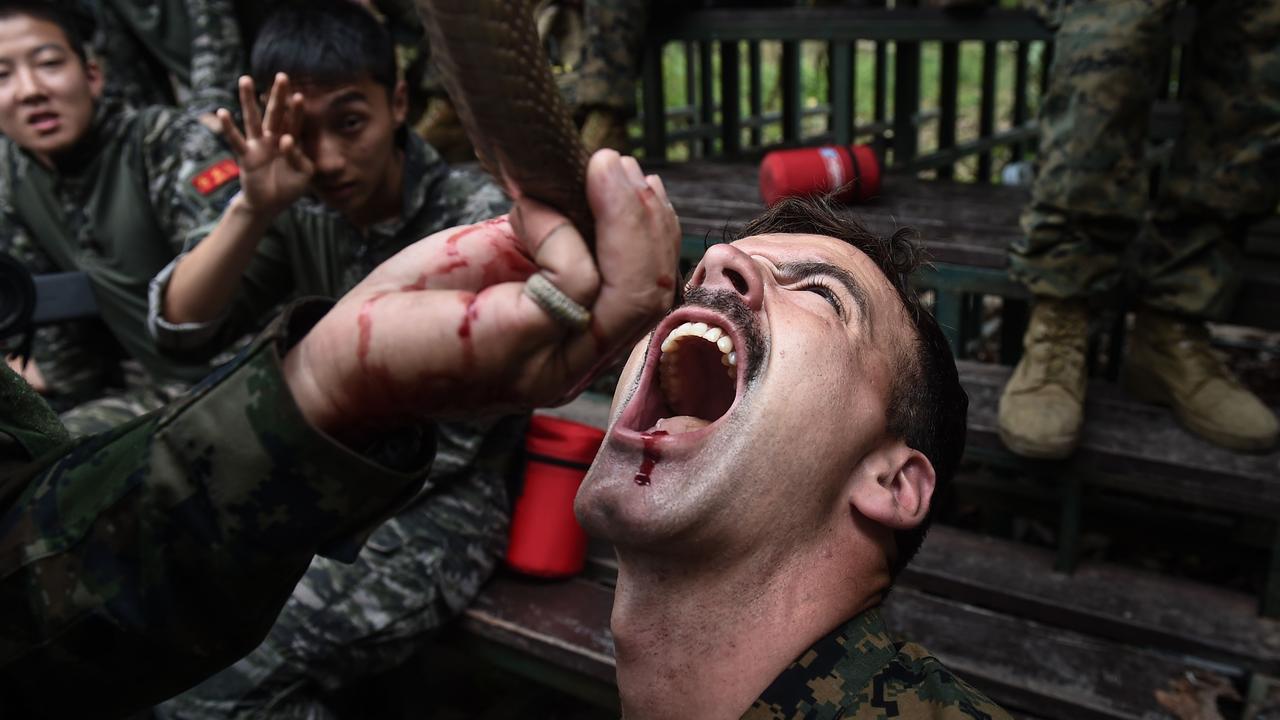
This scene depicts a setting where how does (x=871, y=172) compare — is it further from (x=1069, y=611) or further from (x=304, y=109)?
(x=304, y=109)

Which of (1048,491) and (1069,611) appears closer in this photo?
(1069,611)

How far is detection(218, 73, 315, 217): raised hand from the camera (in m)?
2.28

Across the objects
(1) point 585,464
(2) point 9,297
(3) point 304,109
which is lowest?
(1) point 585,464

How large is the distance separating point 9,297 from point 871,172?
3046mm

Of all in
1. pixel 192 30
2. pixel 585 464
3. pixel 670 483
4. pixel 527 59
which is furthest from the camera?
pixel 192 30

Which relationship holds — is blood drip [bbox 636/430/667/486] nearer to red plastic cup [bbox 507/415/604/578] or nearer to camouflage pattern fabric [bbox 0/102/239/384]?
red plastic cup [bbox 507/415/604/578]

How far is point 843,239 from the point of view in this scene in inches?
72.2

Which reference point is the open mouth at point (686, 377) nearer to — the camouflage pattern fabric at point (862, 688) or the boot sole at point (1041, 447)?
the camouflage pattern fabric at point (862, 688)

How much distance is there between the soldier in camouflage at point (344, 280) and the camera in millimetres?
2451

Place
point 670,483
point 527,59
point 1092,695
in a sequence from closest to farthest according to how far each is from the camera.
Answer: point 527,59
point 670,483
point 1092,695

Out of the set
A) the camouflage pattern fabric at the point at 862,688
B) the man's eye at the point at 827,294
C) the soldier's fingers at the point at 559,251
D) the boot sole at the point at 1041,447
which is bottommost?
the boot sole at the point at 1041,447

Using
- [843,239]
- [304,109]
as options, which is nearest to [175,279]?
[304,109]

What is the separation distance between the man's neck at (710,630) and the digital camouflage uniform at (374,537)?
127 cm

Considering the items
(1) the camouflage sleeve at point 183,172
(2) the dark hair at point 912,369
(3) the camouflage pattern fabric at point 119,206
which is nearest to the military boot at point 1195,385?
(2) the dark hair at point 912,369
